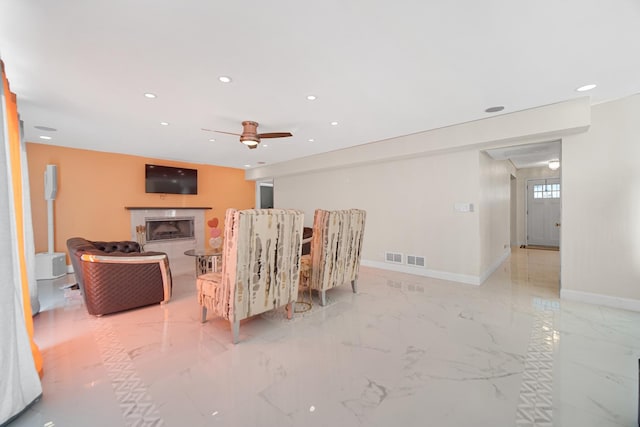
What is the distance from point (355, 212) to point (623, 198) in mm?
3345

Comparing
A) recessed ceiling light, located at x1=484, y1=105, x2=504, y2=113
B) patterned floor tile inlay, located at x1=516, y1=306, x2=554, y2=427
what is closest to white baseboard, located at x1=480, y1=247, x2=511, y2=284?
patterned floor tile inlay, located at x1=516, y1=306, x2=554, y2=427

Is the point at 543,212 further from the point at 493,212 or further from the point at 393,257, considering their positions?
the point at 393,257

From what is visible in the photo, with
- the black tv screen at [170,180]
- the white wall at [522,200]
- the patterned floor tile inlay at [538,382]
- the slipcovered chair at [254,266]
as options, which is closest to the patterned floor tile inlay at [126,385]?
the slipcovered chair at [254,266]

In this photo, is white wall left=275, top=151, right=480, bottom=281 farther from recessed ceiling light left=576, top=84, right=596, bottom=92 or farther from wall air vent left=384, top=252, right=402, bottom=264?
recessed ceiling light left=576, top=84, right=596, bottom=92

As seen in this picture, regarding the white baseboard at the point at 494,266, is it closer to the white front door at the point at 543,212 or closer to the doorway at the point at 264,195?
the white front door at the point at 543,212

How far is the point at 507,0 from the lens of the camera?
5.64 ft

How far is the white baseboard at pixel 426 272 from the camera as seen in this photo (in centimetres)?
458

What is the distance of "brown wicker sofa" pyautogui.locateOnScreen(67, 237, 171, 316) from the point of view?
308cm

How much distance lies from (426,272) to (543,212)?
5.90 m

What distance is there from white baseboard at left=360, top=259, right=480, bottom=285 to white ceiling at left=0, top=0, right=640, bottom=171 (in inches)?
103

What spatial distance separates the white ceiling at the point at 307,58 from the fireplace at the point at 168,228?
10.8ft

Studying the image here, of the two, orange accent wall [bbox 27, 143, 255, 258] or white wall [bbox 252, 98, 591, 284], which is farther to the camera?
orange accent wall [bbox 27, 143, 255, 258]

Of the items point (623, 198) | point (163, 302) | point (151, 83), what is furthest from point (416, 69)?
point (163, 302)

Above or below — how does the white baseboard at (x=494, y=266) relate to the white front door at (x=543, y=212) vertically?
below
